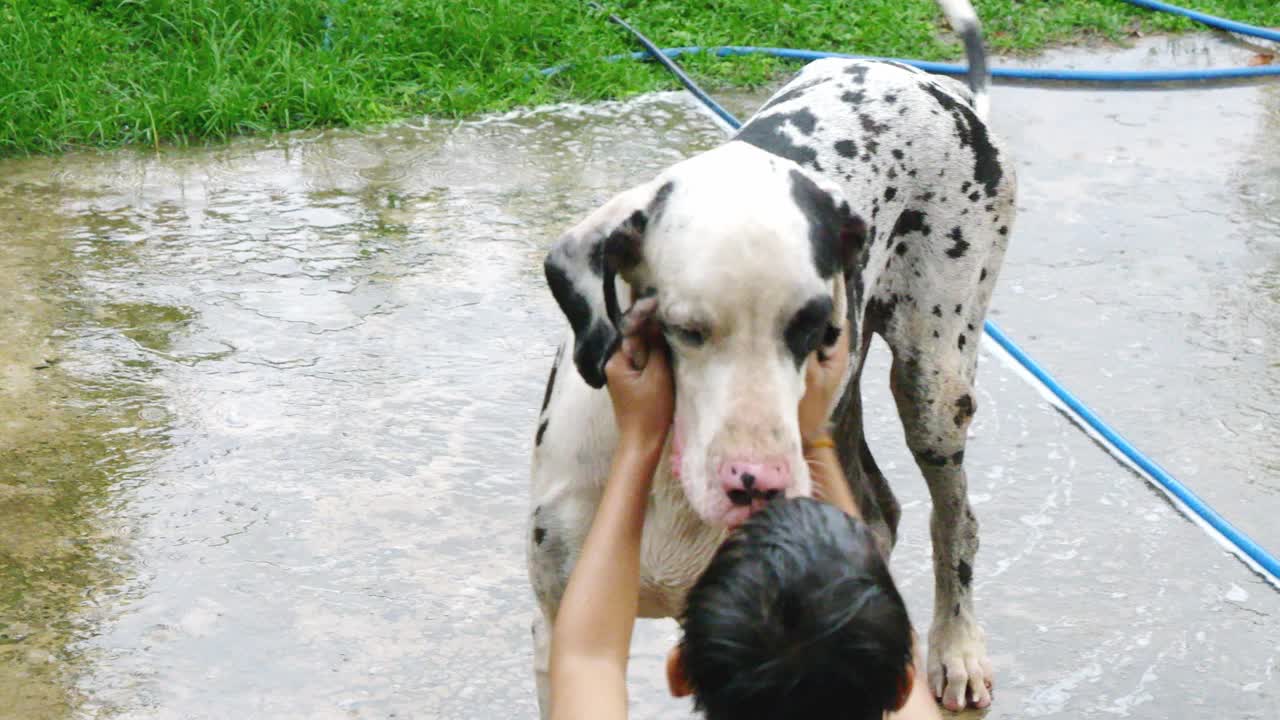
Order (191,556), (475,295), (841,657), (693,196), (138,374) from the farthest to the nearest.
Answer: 1. (475,295)
2. (138,374)
3. (191,556)
4. (693,196)
5. (841,657)

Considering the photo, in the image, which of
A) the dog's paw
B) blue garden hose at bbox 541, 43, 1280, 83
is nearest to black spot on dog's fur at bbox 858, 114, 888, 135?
the dog's paw

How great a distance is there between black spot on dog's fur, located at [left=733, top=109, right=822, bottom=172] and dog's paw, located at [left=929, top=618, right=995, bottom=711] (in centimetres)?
122

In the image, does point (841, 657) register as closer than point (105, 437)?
Yes

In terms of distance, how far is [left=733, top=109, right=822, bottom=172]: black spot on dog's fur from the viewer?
3590 mm

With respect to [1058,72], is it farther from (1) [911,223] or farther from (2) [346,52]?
(1) [911,223]

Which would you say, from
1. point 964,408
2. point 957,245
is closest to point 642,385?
point 957,245

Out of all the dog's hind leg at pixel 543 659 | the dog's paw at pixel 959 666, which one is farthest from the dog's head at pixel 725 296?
the dog's paw at pixel 959 666

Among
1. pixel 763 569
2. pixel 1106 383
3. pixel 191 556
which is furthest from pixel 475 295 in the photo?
pixel 763 569

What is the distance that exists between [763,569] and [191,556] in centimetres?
266

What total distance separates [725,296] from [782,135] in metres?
0.97

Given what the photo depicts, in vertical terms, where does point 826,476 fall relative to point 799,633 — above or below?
below

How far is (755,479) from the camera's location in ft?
8.68

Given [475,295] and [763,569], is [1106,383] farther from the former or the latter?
[763,569]

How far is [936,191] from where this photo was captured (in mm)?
3844
